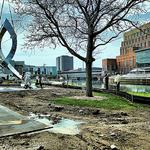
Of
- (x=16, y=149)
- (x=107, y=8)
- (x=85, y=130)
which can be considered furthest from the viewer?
(x=107, y=8)

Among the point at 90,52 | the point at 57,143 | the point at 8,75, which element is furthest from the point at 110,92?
the point at 8,75

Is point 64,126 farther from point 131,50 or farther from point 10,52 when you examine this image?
point 131,50

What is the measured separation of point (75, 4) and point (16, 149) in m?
20.0

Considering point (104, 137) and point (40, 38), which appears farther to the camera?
point (40, 38)

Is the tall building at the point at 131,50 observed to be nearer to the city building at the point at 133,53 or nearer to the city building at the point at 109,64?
the city building at the point at 133,53

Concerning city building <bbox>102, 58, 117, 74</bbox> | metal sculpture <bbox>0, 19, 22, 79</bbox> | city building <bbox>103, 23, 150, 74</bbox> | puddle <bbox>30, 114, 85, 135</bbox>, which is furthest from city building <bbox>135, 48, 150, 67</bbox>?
puddle <bbox>30, 114, 85, 135</bbox>

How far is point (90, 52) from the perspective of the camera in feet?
93.5

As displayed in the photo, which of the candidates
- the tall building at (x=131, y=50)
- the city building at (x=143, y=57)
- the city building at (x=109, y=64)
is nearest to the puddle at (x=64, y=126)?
the city building at (x=143, y=57)

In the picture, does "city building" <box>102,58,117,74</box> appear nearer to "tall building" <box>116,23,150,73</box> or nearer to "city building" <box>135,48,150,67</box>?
"tall building" <box>116,23,150,73</box>

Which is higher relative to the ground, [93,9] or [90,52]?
[93,9]

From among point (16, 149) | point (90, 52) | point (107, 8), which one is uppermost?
point (107, 8)

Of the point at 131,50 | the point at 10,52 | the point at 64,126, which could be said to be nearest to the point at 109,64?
the point at 131,50

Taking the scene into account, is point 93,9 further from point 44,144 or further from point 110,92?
point 44,144

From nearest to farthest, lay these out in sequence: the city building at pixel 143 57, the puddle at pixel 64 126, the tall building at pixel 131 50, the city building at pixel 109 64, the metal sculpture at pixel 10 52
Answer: the puddle at pixel 64 126 → the metal sculpture at pixel 10 52 → the city building at pixel 143 57 → the tall building at pixel 131 50 → the city building at pixel 109 64
